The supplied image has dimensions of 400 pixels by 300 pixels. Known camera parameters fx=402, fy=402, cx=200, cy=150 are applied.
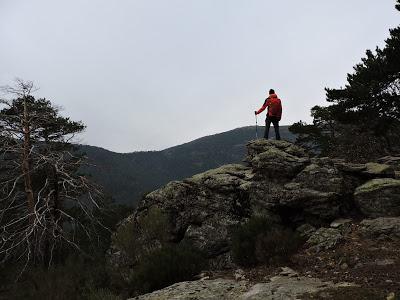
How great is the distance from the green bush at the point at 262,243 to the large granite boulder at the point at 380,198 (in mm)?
2290

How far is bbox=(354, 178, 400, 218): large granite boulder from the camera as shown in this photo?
1011 centimetres

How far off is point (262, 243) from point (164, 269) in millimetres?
2298

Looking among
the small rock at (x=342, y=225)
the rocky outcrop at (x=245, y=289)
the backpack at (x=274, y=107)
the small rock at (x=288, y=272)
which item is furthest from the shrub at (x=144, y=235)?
the backpack at (x=274, y=107)

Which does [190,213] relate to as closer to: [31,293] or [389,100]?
[31,293]

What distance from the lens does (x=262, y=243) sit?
9117mm

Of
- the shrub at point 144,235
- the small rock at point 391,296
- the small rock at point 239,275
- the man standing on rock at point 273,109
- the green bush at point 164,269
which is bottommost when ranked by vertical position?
the small rock at point 391,296

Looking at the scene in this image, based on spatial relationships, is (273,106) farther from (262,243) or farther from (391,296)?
(391,296)

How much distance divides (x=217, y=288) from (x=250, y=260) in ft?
5.74

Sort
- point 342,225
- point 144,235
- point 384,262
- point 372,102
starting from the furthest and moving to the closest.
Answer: point 372,102 < point 144,235 < point 342,225 < point 384,262

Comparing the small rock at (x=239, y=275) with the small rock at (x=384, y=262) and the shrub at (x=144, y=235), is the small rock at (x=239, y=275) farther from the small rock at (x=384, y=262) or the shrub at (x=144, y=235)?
the shrub at (x=144, y=235)

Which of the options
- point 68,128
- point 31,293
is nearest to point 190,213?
point 31,293

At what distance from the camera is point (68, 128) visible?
830 inches

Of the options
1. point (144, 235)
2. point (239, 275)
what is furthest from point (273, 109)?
point (239, 275)

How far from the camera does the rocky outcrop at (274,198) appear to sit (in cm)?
1066
